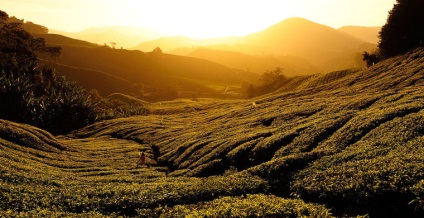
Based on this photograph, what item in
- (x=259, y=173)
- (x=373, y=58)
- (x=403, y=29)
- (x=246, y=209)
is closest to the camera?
(x=246, y=209)

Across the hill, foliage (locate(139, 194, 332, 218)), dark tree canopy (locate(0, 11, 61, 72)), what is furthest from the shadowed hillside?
dark tree canopy (locate(0, 11, 61, 72))

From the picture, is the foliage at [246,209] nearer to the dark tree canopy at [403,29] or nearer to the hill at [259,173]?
the hill at [259,173]

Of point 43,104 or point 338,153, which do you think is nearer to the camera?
point 338,153

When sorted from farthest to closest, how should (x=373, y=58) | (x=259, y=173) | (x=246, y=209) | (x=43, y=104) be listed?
(x=373, y=58) → (x=43, y=104) → (x=259, y=173) → (x=246, y=209)

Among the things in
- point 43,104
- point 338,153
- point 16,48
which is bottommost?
point 43,104

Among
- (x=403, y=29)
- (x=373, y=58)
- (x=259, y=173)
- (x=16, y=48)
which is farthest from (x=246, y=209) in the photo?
(x=16, y=48)

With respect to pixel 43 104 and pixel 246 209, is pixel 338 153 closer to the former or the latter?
pixel 246 209

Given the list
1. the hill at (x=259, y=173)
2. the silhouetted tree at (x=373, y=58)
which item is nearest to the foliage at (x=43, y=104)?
the hill at (x=259, y=173)

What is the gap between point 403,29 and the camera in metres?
76.9

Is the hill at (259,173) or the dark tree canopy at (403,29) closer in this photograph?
the hill at (259,173)

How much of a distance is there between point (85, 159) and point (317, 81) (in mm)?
66667

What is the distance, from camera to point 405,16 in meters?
75.8

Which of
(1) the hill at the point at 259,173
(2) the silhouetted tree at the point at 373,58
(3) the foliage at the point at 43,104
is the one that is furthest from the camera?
(2) the silhouetted tree at the point at 373,58

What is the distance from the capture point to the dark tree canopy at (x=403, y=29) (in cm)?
7423
